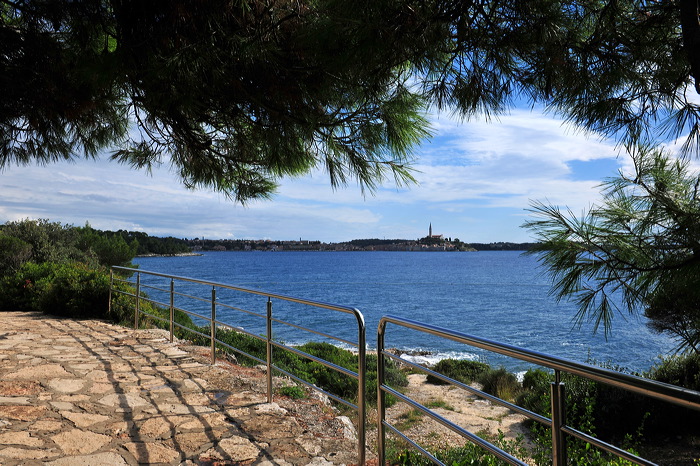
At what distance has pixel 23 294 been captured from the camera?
980 centimetres

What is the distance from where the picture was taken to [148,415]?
12.0ft

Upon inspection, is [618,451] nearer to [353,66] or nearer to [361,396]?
[361,396]

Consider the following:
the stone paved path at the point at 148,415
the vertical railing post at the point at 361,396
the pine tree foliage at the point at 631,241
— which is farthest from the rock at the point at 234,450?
the pine tree foliage at the point at 631,241

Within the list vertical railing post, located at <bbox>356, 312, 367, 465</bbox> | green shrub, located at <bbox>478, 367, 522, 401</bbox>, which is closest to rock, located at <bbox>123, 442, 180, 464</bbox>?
vertical railing post, located at <bbox>356, 312, 367, 465</bbox>

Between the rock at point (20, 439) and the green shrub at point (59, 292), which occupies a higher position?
the green shrub at point (59, 292)

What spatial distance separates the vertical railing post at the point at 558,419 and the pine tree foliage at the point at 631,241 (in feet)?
6.64

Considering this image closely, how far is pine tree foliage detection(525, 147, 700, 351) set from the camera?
129 inches

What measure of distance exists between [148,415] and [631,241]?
3.75 metres

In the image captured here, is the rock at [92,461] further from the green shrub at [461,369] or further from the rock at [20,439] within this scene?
the green shrub at [461,369]

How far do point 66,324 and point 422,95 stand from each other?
7.02 m

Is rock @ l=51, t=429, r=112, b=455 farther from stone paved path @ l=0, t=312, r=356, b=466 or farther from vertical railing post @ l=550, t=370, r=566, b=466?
vertical railing post @ l=550, t=370, r=566, b=466

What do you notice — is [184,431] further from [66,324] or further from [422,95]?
[66,324]

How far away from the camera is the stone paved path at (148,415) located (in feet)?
9.87

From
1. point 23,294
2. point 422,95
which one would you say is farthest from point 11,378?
point 23,294
